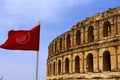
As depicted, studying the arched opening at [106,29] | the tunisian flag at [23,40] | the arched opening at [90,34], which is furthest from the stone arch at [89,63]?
the tunisian flag at [23,40]

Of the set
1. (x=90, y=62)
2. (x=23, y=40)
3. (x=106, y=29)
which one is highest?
(x=106, y=29)

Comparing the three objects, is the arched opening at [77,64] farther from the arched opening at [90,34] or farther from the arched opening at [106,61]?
the arched opening at [106,61]

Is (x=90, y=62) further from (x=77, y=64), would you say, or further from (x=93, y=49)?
(x=77, y=64)

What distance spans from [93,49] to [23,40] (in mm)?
15129

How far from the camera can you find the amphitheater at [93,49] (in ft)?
82.3

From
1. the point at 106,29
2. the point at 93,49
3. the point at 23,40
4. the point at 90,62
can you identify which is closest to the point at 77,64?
the point at 90,62

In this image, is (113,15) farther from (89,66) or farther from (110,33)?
(89,66)

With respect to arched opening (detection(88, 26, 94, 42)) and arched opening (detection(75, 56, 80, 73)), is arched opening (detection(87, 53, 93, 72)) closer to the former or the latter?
arched opening (detection(88, 26, 94, 42))

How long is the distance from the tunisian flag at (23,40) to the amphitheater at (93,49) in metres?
12.8

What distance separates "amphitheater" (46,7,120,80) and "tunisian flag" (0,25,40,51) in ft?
42.1

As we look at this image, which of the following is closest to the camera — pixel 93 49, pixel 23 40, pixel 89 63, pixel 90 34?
pixel 23 40

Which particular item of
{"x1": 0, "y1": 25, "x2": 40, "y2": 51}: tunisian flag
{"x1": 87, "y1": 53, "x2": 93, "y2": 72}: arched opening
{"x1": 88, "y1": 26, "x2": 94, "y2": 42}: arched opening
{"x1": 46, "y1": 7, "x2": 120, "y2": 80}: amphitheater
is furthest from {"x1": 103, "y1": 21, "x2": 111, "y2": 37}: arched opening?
{"x1": 0, "y1": 25, "x2": 40, "y2": 51}: tunisian flag

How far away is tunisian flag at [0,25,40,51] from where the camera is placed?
12836 millimetres

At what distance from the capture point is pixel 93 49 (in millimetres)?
27359
